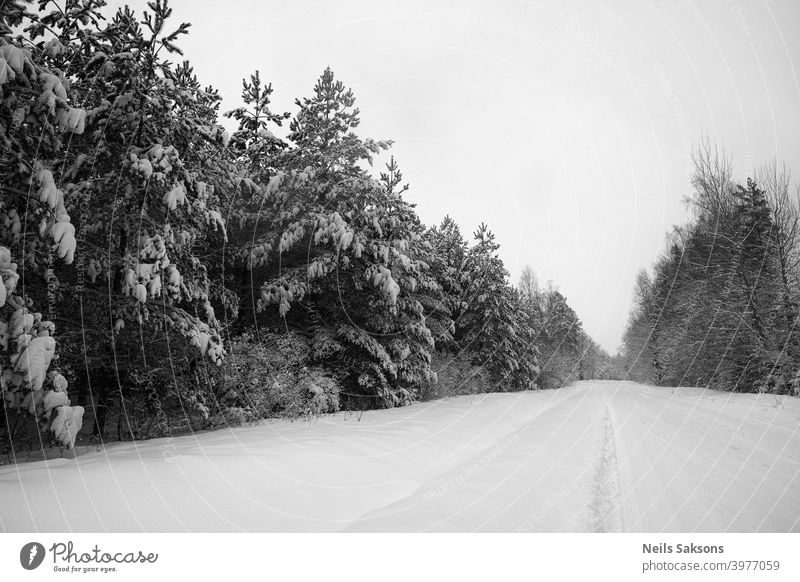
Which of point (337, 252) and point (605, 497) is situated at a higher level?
point (337, 252)

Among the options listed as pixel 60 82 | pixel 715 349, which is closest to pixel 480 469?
pixel 60 82

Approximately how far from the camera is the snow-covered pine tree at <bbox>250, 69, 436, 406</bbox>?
37.7 ft

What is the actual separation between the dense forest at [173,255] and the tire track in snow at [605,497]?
234 inches

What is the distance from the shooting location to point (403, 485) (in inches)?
185

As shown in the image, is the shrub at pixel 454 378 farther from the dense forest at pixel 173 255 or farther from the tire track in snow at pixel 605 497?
the tire track in snow at pixel 605 497

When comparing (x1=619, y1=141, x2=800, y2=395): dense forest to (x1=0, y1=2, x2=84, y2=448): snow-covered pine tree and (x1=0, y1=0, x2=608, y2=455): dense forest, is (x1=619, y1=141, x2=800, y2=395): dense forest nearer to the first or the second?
(x1=0, y1=0, x2=608, y2=455): dense forest

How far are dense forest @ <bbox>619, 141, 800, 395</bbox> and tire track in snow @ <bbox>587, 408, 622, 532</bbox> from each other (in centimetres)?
1127

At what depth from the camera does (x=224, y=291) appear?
999 centimetres

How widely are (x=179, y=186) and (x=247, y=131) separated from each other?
9.99 m

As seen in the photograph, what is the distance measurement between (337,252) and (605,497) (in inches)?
359
